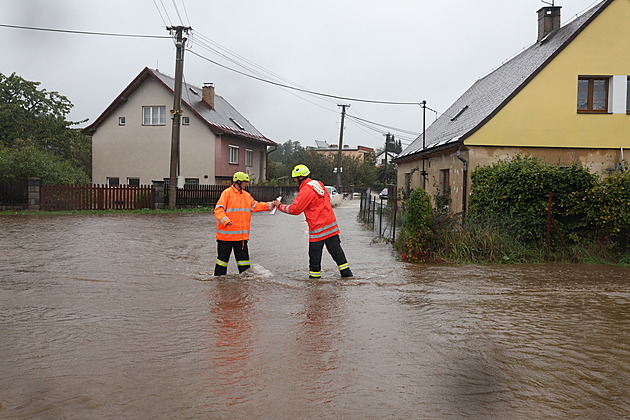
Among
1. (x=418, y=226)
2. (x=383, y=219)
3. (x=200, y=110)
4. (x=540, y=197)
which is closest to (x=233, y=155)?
(x=200, y=110)

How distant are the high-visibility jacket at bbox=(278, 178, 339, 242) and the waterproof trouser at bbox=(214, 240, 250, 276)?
3.28 feet

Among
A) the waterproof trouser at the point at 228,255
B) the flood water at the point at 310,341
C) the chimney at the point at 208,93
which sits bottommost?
the flood water at the point at 310,341

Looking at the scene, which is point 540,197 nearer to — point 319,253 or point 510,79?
point 319,253

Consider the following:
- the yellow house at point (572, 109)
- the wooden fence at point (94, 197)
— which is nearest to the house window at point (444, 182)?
the yellow house at point (572, 109)

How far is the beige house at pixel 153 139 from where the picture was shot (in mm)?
33344

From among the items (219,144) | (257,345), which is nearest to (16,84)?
(219,144)

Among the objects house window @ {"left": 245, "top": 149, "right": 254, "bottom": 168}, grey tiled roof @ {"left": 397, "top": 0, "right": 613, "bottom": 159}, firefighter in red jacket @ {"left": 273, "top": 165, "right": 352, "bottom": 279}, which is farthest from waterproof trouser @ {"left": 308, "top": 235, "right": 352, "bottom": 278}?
house window @ {"left": 245, "top": 149, "right": 254, "bottom": 168}

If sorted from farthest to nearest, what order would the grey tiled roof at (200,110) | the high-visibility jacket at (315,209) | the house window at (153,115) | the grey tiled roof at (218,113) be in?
the house window at (153,115) → the grey tiled roof at (218,113) → the grey tiled roof at (200,110) → the high-visibility jacket at (315,209)

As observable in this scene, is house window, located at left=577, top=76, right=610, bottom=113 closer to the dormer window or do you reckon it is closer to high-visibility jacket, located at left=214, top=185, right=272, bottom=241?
high-visibility jacket, located at left=214, top=185, right=272, bottom=241

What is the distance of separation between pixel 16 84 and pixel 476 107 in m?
34.0

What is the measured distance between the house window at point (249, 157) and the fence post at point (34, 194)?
52.2 feet

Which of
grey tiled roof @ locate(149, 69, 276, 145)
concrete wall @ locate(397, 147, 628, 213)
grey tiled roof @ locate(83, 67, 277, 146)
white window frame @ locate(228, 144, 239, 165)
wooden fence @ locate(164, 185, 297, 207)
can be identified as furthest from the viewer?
white window frame @ locate(228, 144, 239, 165)

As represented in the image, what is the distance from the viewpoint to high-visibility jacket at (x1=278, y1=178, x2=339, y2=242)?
30.3ft

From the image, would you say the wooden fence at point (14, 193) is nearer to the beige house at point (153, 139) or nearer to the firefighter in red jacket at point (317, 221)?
the beige house at point (153, 139)
